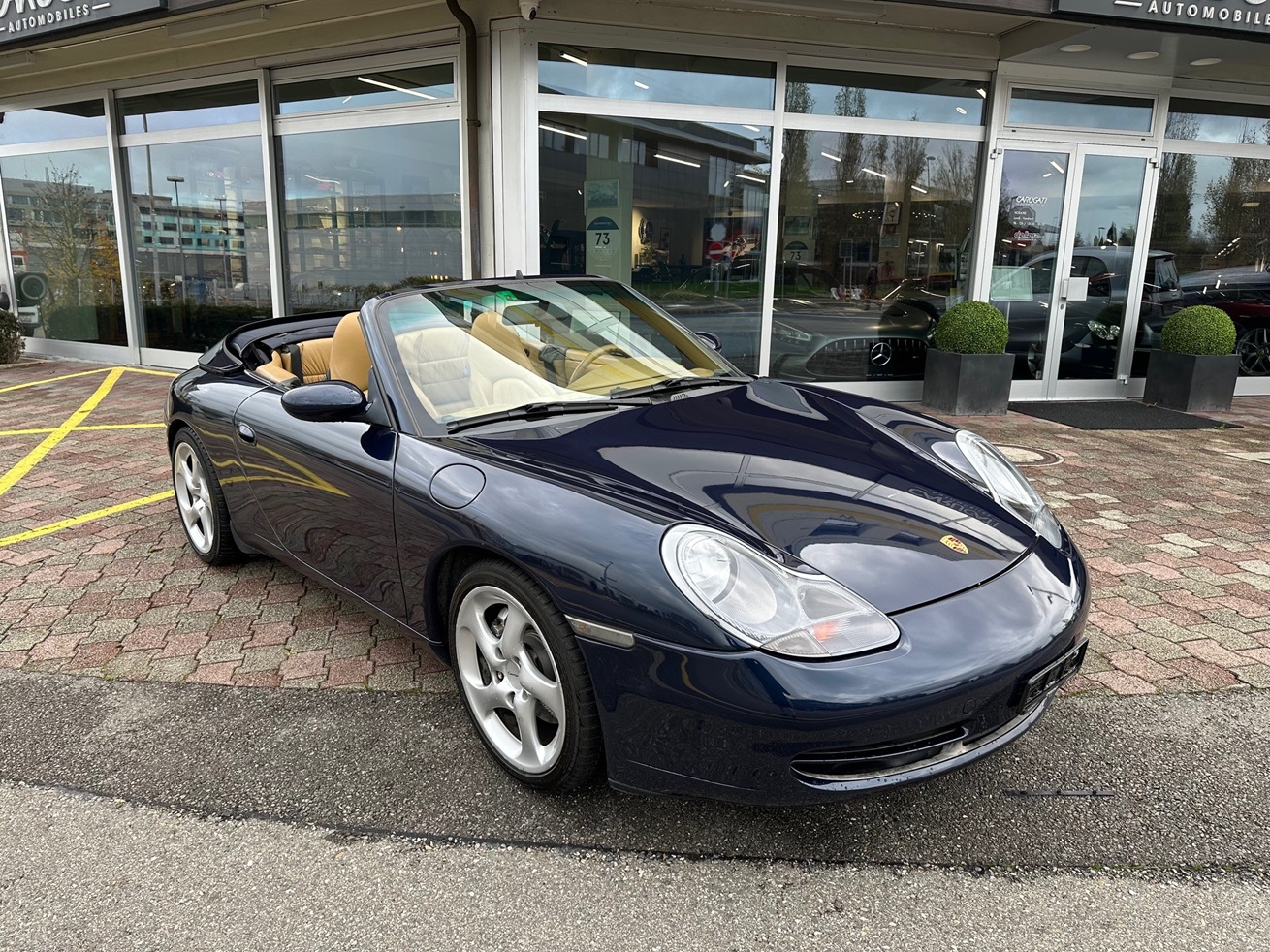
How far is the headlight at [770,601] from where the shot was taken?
1.90 meters

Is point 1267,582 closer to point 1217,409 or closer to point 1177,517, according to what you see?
point 1177,517

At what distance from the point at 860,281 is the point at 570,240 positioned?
303 centimetres

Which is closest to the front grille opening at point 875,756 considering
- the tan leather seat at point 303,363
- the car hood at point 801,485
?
the car hood at point 801,485

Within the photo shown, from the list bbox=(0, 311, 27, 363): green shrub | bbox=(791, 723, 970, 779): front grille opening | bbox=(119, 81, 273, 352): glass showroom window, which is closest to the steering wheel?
bbox=(791, 723, 970, 779): front grille opening

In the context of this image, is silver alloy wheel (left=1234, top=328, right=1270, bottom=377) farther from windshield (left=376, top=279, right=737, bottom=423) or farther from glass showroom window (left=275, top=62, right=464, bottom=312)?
windshield (left=376, top=279, right=737, bottom=423)

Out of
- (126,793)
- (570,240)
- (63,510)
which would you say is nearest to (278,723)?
(126,793)

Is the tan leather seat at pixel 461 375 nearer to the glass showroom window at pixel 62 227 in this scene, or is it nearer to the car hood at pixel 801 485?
the car hood at pixel 801 485

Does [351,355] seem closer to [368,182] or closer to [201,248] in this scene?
[368,182]

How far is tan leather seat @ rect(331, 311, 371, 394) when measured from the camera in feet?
10.3

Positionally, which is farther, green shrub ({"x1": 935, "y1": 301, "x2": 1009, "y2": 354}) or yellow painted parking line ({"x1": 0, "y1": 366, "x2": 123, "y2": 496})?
green shrub ({"x1": 935, "y1": 301, "x2": 1009, "y2": 354})

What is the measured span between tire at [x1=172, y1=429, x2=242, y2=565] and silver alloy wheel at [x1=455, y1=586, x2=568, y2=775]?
6.21 feet

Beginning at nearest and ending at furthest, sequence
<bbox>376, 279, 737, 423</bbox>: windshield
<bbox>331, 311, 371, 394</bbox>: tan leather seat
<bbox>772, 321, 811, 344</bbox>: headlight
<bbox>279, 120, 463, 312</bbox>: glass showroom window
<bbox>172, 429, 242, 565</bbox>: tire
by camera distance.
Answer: <bbox>376, 279, 737, 423</bbox>: windshield, <bbox>331, 311, 371, 394</bbox>: tan leather seat, <bbox>172, 429, 242, 565</bbox>: tire, <bbox>279, 120, 463, 312</bbox>: glass showroom window, <bbox>772, 321, 811, 344</bbox>: headlight

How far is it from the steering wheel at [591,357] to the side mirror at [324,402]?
72 cm

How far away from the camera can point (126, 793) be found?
8.04 feet
